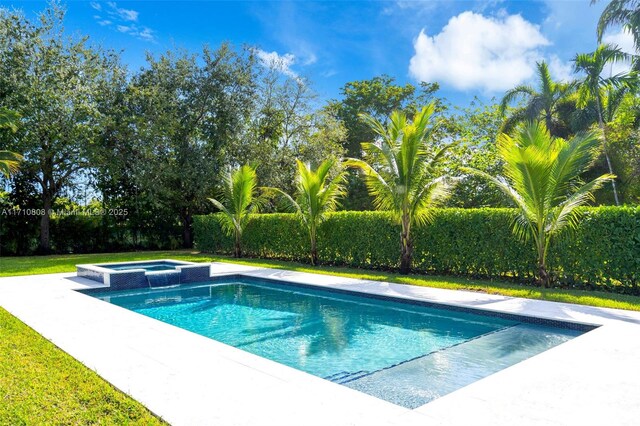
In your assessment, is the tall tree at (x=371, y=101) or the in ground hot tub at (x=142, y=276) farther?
the tall tree at (x=371, y=101)

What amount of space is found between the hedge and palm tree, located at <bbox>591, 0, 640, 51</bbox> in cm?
1522

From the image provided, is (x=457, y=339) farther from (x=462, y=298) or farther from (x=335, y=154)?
(x=335, y=154)

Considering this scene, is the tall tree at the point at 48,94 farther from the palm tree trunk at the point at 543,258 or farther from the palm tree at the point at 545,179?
the palm tree trunk at the point at 543,258

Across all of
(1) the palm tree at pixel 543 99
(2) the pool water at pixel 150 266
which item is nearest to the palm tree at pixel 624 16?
(1) the palm tree at pixel 543 99

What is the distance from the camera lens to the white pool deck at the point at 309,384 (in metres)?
3.15

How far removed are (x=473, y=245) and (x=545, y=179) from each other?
262 cm

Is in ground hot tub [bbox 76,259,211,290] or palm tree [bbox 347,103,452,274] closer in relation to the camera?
in ground hot tub [bbox 76,259,211,290]

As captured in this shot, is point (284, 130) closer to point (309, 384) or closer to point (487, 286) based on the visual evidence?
point (487, 286)

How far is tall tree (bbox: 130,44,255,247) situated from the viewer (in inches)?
816

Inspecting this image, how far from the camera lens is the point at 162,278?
36.9ft

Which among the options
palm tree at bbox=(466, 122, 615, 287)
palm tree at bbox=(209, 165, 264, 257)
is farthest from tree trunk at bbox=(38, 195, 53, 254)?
palm tree at bbox=(466, 122, 615, 287)

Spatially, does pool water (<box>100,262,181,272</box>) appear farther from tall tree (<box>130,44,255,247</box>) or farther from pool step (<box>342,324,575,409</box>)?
pool step (<box>342,324,575,409</box>)

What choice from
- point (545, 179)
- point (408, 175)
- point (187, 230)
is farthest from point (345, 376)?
point (187, 230)

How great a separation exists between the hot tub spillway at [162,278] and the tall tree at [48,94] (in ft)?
35.3
